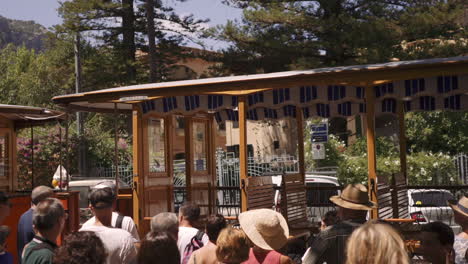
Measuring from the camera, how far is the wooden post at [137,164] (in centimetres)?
1204

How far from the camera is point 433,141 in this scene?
2670 centimetres

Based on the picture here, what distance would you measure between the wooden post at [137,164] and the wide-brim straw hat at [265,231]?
7.26m

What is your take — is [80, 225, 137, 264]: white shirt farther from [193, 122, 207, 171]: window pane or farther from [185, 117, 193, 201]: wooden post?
[193, 122, 207, 171]: window pane

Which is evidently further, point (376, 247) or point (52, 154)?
point (52, 154)

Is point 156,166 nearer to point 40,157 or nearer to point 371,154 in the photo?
point 371,154

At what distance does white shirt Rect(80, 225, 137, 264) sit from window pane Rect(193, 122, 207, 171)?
8750 millimetres

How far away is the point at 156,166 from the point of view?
1313 centimetres

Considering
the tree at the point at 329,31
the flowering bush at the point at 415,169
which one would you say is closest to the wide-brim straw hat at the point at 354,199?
the flowering bush at the point at 415,169

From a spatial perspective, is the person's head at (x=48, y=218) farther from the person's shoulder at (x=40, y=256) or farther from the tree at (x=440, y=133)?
the tree at (x=440, y=133)

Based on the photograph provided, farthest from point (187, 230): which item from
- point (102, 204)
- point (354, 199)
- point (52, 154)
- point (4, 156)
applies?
point (52, 154)

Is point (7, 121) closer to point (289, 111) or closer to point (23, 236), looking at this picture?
point (289, 111)

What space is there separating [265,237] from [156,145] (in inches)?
332

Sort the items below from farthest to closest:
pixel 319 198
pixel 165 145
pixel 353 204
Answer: pixel 319 198 → pixel 165 145 → pixel 353 204

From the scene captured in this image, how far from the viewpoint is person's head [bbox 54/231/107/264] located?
399cm
